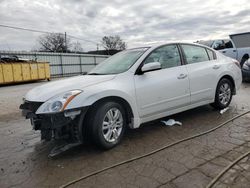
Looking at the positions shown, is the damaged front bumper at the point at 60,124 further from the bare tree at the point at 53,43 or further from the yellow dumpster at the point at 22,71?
the bare tree at the point at 53,43

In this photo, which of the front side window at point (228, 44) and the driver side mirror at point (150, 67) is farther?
the front side window at point (228, 44)

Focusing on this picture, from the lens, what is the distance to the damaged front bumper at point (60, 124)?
Result: 3.44 metres

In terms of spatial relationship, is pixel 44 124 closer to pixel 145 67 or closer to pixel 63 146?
pixel 63 146

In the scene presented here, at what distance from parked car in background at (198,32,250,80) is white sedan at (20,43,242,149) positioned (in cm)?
788

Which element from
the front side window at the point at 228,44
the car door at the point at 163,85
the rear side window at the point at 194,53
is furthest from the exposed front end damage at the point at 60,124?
the front side window at the point at 228,44

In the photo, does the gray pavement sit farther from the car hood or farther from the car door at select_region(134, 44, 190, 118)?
the car hood

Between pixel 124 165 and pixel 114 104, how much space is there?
949 millimetres

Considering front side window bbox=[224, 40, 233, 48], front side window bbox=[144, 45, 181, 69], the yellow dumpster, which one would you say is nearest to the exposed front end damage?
front side window bbox=[144, 45, 181, 69]

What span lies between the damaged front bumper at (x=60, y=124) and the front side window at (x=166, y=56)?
1.62 metres

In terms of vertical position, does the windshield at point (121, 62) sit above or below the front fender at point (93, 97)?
above

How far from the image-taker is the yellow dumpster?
20.6 meters

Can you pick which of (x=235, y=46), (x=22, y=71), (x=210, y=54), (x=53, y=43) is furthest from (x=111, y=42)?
(x=210, y=54)

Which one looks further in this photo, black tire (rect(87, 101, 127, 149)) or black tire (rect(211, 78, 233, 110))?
black tire (rect(211, 78, 233, 110))

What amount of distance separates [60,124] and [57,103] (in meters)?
0.29
